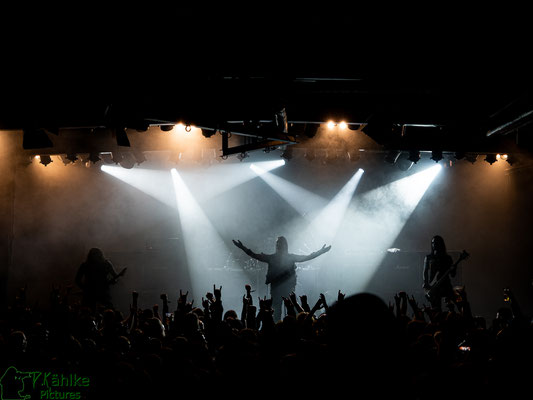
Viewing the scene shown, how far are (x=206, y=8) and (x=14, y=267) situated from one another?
11.4 m

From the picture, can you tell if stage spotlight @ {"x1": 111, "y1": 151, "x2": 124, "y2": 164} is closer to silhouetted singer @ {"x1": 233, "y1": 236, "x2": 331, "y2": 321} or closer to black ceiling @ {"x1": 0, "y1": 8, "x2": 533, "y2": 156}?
black ceiling @ {"x1": 0, "y1": 8, "x2": 533, "y2": 156}

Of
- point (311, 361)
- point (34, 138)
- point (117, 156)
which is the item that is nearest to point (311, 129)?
point (34, 138)

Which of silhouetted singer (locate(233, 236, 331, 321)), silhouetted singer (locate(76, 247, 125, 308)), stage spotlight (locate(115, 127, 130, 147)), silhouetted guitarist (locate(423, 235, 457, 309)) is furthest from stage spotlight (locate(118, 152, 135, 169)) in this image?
silhouetted guitarist (locate(423, 235, 457, 309))

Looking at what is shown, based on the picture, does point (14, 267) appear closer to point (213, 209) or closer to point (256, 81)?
point (213, 209)

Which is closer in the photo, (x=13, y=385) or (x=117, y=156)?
(x=13, y=385)

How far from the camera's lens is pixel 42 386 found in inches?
95.0

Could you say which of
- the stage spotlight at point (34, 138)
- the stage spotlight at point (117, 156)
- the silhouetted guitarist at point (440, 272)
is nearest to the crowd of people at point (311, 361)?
the stage spotlight at point (34, 138)

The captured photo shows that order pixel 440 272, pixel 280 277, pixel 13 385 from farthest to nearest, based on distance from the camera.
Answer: pixel 440 272 < pixel 280 277 < pixel 13 385

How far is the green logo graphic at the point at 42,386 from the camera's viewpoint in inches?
89.7

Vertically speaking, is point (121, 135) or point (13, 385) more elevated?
point (121, 135)

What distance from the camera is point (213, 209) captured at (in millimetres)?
14242

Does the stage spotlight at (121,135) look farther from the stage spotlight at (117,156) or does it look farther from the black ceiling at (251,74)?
the stage spotlight at (117,156)

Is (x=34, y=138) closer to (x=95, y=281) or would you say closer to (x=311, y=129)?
(x=95, y=281)

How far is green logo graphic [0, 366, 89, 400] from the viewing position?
2.28 meters
